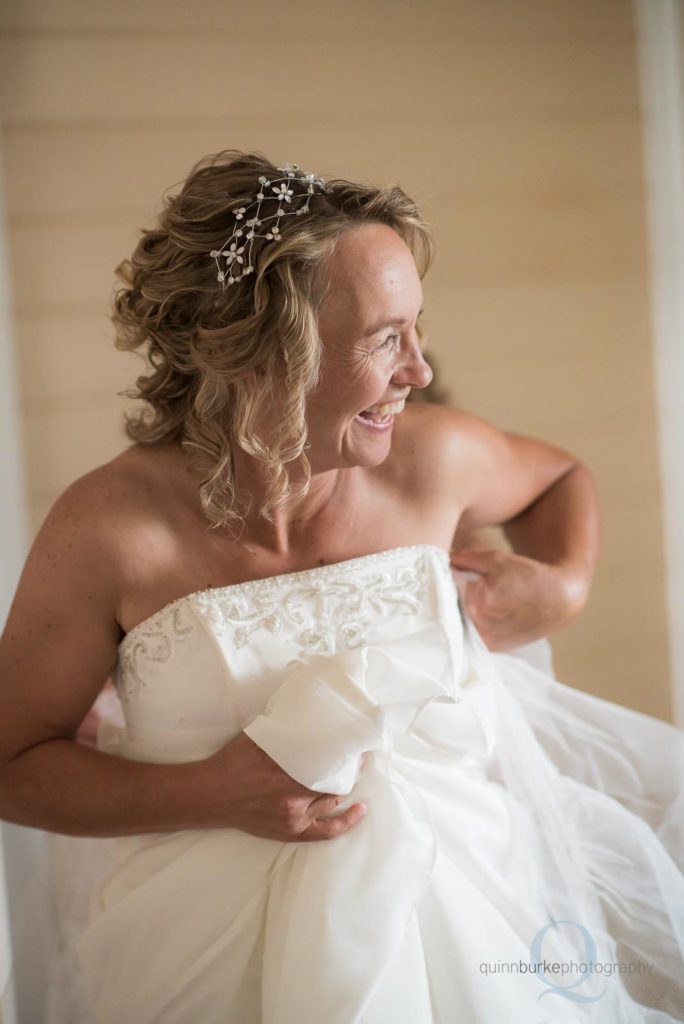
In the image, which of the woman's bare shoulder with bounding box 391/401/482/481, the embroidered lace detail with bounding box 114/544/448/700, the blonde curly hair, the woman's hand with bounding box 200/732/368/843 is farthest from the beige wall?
the woman's hand with bounding box 200/732/368/843

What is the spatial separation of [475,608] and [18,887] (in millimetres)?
1063

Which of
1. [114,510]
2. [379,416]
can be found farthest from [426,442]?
[114,510]

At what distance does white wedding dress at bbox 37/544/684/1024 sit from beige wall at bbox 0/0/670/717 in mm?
741

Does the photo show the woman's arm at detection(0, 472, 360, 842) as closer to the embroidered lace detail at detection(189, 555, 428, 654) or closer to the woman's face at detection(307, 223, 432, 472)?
the embroidered lace detail at detection(189, 555, 428, 654)

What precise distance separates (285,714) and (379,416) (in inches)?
19.1

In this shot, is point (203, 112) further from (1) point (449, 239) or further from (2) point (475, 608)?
(2) point (475, 608)

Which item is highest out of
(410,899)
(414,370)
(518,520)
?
(414,370)

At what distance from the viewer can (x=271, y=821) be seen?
131cm

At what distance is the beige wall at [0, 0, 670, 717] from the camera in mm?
1798

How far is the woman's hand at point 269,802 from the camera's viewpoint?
130 centimetres

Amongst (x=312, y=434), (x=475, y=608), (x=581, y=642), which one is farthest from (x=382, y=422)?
(x=581, y=642)

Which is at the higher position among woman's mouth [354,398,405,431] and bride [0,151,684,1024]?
woman's mouth [354,398,405,431]

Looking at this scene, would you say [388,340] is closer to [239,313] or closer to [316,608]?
[239,313]

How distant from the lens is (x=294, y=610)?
4.68 feet
